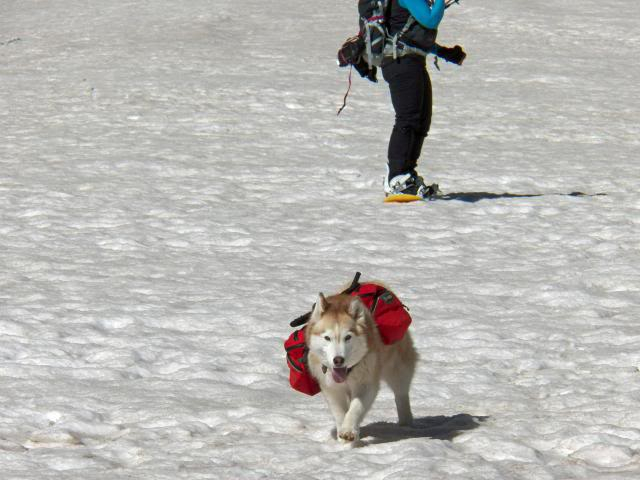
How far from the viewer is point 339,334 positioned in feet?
16.1

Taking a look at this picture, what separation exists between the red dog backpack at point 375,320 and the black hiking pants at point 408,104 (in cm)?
594

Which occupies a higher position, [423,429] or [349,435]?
[349,435]

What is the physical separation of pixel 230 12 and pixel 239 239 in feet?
59.8

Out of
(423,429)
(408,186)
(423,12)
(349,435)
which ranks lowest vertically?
(408,186)

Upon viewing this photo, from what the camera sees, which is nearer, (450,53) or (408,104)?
(408,104)

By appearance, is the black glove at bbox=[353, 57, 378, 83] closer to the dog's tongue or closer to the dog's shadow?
the dog's shadow

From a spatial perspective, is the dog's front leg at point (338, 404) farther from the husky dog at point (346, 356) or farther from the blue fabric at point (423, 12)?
the blue fabric at point (423, 12)

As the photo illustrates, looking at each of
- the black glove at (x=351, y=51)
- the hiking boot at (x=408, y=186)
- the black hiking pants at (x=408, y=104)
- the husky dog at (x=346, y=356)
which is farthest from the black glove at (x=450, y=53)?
the husky dog at (x=346, y=356)

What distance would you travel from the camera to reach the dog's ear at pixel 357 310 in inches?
198

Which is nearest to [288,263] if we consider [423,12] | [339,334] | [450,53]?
[423,12]

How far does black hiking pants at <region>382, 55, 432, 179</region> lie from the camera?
36.8 feet

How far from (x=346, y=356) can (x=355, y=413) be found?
0.33 metres

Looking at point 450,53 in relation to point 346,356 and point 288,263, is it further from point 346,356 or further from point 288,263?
point 346,356

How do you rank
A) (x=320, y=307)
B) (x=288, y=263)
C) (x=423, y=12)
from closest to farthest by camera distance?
1. (x=320, y=307)
2. (x=288, y=263)
3. (x=423, y=12)
